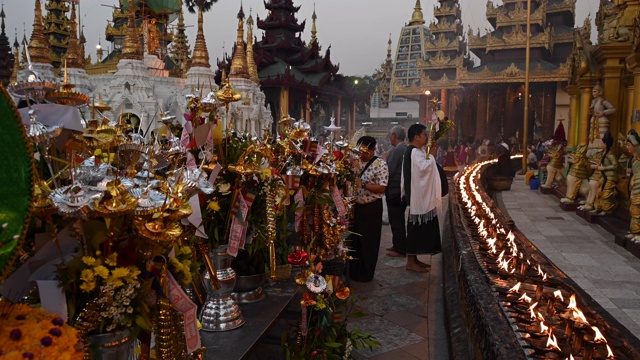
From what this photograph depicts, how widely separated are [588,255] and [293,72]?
72.5ft

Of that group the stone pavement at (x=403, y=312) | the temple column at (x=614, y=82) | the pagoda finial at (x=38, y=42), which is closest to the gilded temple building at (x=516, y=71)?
the temple column at (x=614, y=82)

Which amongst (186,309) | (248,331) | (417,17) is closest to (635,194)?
(248,331)

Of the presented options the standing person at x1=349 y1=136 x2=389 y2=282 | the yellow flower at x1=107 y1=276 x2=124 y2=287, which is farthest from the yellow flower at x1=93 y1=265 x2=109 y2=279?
the standing person at x1=349 y1=136 x2=389 y2=282

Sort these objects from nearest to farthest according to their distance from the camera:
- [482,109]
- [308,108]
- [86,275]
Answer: [86,275], [308,108], [482,109]

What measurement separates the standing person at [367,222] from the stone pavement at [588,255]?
2261mm

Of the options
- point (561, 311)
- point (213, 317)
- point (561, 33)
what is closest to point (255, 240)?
point (213, 317)

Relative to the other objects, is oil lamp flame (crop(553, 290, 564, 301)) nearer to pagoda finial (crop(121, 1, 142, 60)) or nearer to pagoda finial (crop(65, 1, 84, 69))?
pagoda finial (crop(121, 1, 142, 60))

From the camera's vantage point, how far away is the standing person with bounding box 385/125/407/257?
6.15 metres

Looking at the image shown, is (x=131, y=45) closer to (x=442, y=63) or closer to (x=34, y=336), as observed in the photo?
(x=34, y=336)

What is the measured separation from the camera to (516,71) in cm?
2541

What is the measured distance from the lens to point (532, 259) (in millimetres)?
3494

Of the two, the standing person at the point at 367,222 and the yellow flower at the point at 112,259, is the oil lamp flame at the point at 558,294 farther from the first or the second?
the standing person at the point at 367,222

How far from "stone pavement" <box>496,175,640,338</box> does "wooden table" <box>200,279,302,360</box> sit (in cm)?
301

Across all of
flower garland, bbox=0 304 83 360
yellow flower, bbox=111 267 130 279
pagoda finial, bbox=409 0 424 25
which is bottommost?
flower garland, bbox=0 304 83 360
